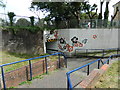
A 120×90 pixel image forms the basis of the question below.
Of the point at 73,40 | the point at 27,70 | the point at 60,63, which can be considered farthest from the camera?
the point at 73,40

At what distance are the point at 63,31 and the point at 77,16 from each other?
12.3 feet

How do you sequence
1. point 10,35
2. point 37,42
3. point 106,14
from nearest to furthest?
point 10,35 < point 37,42 < point 106,14

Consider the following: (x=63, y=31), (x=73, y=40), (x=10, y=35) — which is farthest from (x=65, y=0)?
(x=10, y=35)

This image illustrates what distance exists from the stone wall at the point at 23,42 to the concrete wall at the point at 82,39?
340 cm

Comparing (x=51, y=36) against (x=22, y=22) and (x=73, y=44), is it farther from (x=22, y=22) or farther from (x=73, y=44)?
(x=22, y=22)

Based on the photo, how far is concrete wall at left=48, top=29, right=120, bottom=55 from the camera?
1203 centimetres

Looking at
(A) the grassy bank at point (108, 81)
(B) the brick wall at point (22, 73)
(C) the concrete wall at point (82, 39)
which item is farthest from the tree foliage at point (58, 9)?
(A) the grassy bank at point (108, 81)

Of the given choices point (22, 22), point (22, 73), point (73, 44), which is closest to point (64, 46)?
point (73, 44)

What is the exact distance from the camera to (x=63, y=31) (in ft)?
39.9

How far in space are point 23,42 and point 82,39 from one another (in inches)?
284

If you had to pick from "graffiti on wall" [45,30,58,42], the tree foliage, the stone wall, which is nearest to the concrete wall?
"graffiti on wall" [45,30,58,42]

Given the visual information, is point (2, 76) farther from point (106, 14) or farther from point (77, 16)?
point (106, 14)

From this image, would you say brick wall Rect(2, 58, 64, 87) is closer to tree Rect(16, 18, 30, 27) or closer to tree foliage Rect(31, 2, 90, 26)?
tree Rect(16, 18, 30, 27)

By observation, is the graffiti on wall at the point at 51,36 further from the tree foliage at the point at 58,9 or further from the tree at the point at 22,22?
the tree at the point at 22,22
